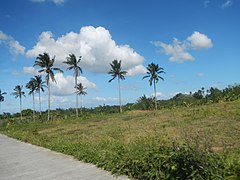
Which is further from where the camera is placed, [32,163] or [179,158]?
[32,163]

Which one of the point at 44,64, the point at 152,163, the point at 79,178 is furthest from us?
the point at 44,64

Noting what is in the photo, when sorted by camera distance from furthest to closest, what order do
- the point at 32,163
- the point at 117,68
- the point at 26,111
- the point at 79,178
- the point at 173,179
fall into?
the point at 26,111, the point at 117,68, the point at 32,163, the point at 79,178, the point at 173,179

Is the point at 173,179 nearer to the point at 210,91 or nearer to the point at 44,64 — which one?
the point at 44,64

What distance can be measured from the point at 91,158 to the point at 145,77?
52433 mm

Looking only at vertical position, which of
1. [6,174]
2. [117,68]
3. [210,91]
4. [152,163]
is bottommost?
[6,174]

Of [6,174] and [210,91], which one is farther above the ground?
[210,91]

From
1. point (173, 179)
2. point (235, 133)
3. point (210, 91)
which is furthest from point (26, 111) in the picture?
point (173, 179)

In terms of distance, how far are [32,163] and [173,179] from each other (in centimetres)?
660

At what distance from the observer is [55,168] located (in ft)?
31.0

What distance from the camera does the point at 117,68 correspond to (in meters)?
61.2

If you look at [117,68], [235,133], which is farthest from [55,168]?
[117,68]

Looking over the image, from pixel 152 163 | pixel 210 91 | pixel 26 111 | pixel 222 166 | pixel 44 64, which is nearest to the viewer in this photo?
pixel 222 166

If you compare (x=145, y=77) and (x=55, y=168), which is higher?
(x=145, y=77)

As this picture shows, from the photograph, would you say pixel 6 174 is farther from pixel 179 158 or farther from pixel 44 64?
pixel 44 64
